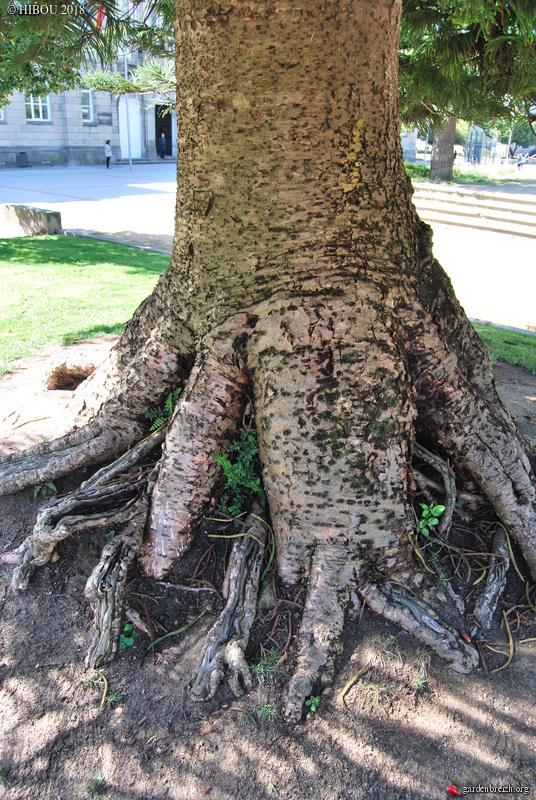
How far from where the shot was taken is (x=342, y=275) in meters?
2.81

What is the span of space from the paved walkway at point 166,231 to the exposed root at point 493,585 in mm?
5897

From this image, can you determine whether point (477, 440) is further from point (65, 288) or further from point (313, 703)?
point (65, 288)

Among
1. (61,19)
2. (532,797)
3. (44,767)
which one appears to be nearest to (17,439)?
(44,767)

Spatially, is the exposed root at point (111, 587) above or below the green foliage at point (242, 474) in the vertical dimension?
below

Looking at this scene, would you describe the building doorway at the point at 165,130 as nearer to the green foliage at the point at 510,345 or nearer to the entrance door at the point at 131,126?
the entrance door at the point at 131,126

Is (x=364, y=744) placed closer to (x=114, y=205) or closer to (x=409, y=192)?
(x=409, y=192)

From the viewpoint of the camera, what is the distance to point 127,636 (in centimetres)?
281

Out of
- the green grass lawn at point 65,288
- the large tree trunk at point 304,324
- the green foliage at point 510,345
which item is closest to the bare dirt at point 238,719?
the large tree trunk at point 304,324

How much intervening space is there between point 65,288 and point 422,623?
7472mm

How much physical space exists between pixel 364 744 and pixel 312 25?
111 inches

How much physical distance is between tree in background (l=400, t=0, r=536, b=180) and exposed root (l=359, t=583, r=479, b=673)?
272 cm

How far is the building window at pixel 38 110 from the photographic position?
31.9 metres

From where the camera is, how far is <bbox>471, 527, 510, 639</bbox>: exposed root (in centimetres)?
286

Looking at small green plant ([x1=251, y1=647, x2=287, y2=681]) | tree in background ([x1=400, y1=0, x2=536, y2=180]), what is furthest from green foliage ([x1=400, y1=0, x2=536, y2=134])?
small green plant ([x1=251, y1=647, x2=287, y2=681])
